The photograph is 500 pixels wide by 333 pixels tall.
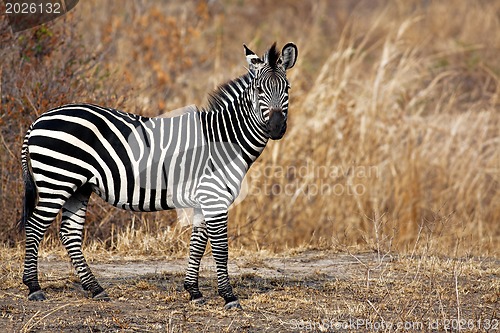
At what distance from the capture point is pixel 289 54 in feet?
20.2

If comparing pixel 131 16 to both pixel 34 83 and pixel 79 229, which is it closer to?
pixel 34 83

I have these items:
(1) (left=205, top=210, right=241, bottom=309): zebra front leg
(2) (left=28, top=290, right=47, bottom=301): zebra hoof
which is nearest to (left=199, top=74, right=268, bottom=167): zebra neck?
(1) (left=205, top=210, right=241, bottom=309): zebra front leg

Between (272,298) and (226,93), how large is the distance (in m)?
1.89

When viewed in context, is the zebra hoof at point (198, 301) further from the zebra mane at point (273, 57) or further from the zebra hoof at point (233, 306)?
the zebra mane at point (273, 57)

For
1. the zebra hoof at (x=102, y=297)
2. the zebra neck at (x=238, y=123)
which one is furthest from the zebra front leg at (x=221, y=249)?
the zebra hoof at (x=102, y=297)

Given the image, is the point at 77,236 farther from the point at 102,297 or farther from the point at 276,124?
the point at 276,124

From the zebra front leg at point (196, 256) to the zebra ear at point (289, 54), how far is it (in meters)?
1.52

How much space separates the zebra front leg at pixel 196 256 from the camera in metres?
6.18

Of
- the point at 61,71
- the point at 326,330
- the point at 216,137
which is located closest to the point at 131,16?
the point at 61,71

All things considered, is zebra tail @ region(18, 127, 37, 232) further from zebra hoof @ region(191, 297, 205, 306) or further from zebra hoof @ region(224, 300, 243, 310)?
zebra hoof @ region(224, 300, 243, 310)

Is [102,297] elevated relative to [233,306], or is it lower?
elevated

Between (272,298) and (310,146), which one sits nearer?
(272,298)

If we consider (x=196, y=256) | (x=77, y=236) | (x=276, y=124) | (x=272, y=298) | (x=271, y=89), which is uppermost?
(x=271, y=89)

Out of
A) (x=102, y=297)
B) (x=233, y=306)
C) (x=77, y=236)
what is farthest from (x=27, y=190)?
(x=233, y=306)
